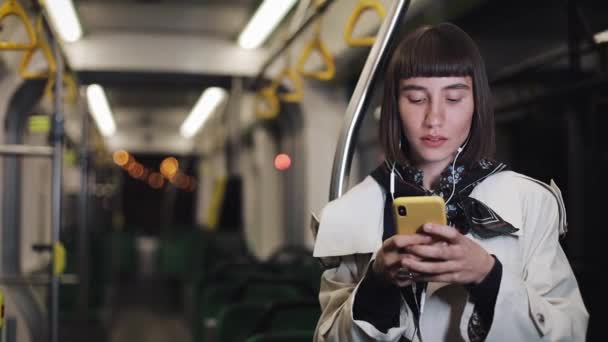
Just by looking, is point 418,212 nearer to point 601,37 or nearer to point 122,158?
point 601,37

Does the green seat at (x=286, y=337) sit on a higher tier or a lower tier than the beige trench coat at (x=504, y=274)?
lower

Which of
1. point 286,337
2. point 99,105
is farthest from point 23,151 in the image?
point 99,105

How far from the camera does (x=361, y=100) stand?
5.41 ft

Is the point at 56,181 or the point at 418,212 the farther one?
the point at 56,181

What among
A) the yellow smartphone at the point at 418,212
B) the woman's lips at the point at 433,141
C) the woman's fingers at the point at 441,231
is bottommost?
the woman's fingers at the point at 441,231

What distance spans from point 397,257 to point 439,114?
0.30m

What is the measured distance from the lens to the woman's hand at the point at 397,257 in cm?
110

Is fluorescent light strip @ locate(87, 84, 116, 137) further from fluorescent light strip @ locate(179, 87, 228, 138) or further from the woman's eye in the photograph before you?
the woman's eye

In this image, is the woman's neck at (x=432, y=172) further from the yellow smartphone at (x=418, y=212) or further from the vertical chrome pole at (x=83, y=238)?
the vertical chrome pole at (x=83, y=238)

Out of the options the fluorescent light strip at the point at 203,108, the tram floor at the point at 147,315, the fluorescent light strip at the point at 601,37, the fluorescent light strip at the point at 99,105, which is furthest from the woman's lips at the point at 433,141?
the fluorescent light strip at the point at 203,108

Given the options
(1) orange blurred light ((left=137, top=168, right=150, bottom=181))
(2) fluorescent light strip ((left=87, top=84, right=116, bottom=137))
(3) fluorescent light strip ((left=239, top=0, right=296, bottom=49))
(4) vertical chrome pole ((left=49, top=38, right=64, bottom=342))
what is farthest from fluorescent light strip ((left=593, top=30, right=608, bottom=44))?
(1) orange blurred light ((left=137, top=168, right=150, bottom=181))

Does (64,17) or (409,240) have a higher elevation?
(64,17)

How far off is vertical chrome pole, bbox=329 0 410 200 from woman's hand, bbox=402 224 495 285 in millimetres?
579

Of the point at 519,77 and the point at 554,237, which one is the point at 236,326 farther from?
the point at 554,237
